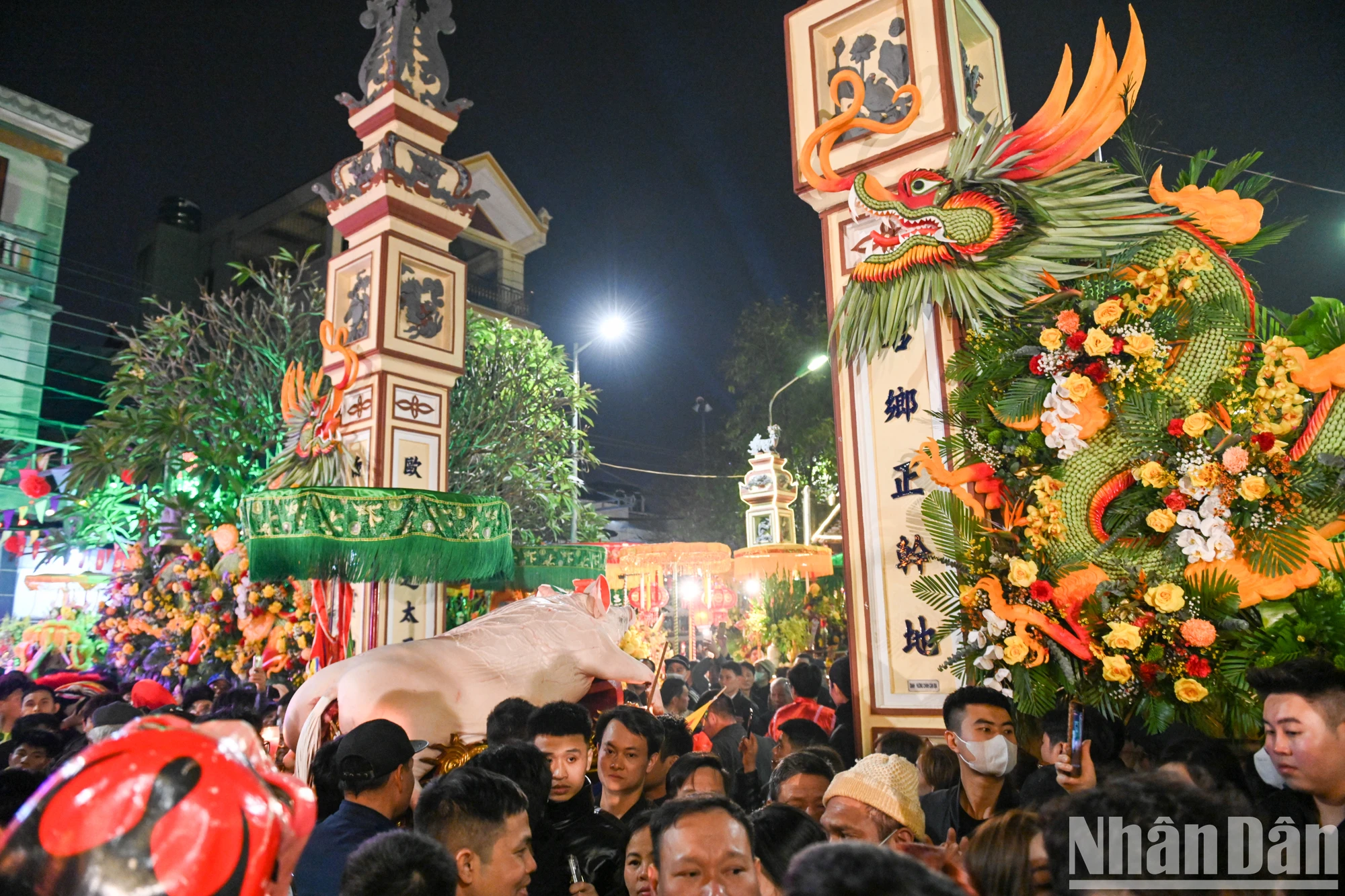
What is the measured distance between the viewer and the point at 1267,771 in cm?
310

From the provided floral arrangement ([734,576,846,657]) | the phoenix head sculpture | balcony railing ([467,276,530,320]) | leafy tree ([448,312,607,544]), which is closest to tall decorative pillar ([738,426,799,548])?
floral arrangement ([734,576,846,657])

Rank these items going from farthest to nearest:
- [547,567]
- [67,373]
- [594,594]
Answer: [67,373], [547,567], [594,594]

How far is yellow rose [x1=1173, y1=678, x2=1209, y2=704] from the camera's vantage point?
3.58 metres

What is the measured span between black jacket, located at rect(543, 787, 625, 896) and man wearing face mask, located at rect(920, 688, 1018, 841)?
1.39 meters

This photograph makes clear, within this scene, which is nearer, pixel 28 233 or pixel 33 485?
pixel 33 485

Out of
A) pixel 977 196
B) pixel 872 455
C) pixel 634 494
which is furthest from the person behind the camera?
pixel 634 494

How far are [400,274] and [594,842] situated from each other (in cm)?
763

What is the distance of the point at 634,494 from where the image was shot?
35.2 metres

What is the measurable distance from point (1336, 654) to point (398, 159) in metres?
9.18

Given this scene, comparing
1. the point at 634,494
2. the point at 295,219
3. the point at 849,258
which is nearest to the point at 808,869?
the point at 849,258

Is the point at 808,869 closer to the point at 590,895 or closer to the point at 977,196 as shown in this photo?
the point at 590,895

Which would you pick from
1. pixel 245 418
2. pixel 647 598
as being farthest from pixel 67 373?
pixel 647 598

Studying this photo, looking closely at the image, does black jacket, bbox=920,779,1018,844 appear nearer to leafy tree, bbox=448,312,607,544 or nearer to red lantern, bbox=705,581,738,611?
leafy tree, bbox=448,312,607,544

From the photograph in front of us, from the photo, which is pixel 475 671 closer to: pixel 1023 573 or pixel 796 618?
pixel 1023 573
